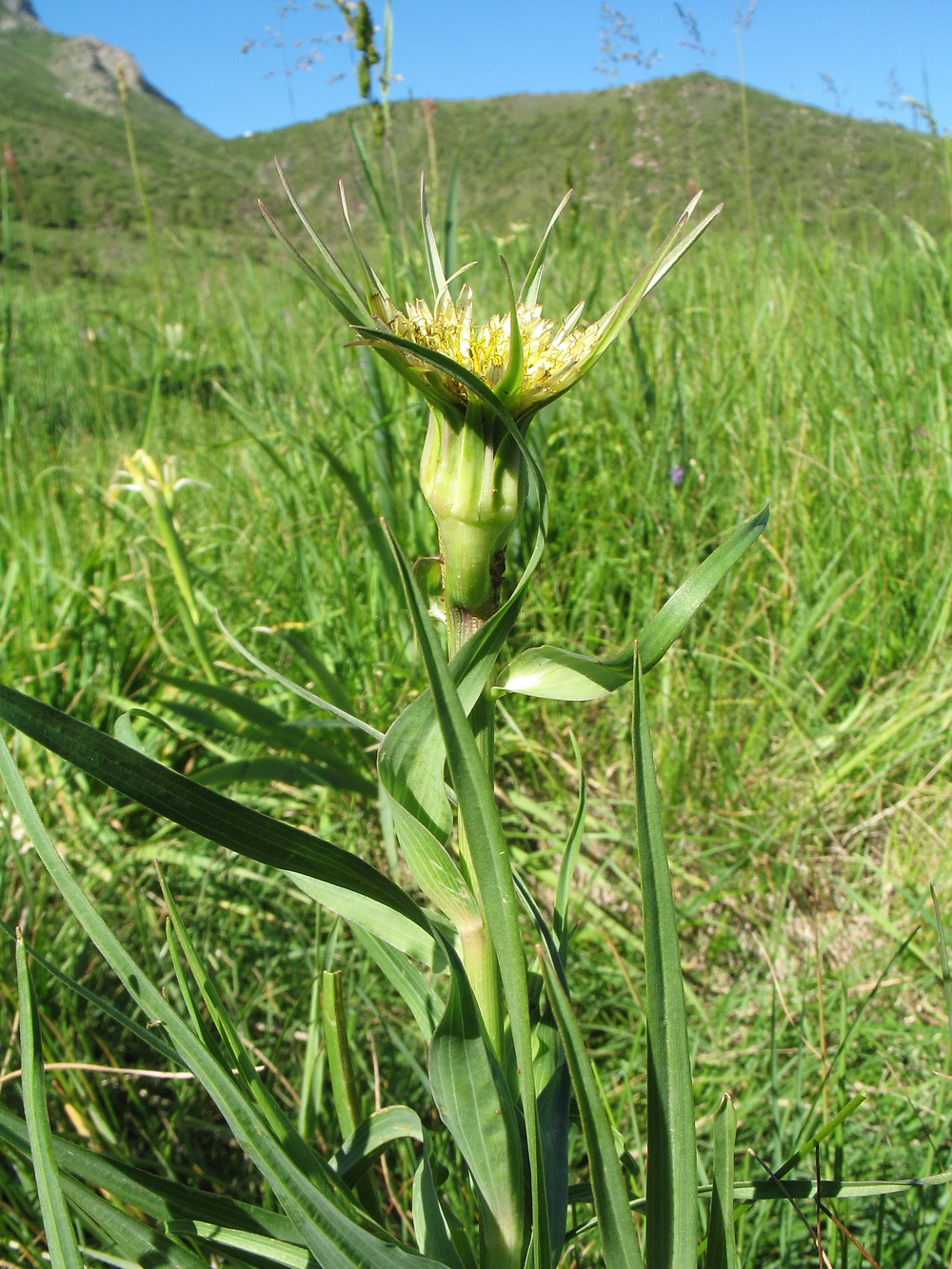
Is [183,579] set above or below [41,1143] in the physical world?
above

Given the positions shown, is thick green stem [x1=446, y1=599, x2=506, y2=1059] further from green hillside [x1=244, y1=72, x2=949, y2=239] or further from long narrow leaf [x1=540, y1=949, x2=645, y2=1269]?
green hillside [x1=244, y1=72, x2=949, y2=239]

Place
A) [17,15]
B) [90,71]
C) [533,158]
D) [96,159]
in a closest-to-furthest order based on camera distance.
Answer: [533,158], [96,159], [90,71], [17,15]

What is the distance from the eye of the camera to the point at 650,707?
1511 millimetres

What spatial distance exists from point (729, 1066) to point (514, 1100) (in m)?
0.61

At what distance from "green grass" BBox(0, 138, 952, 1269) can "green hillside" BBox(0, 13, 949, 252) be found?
618 millimetres

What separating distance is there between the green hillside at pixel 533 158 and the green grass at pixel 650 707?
0.62 m

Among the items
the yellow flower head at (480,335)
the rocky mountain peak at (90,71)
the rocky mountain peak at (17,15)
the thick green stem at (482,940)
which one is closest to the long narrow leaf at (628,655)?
the thick green stem at (482,940)

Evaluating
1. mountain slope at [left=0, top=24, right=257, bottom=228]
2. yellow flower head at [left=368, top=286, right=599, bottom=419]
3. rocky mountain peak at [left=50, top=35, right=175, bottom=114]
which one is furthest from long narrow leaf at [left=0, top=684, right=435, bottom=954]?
rocky mountain peak at [left=50, top=35, right=175, bottom=114]

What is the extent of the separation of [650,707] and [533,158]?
1553cm

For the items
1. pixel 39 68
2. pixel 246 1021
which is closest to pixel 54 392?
pixel 246 1021

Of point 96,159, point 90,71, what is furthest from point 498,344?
point 90,71

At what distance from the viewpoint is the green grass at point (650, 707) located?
0.94 metres

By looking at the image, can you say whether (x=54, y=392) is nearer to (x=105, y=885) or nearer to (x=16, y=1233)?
(x=105, y=885)

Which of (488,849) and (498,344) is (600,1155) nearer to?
(488,849)
